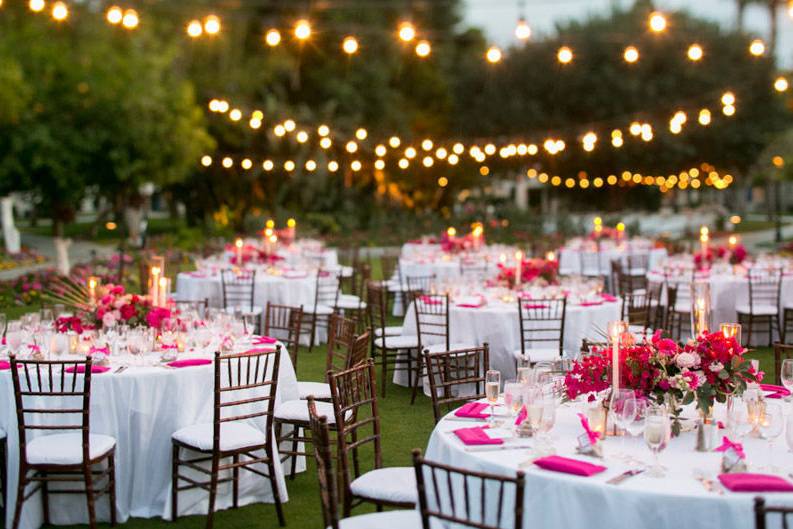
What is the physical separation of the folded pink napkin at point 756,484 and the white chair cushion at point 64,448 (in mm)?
3582

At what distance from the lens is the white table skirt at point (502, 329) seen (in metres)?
9.55

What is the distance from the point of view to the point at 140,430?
20.1ft

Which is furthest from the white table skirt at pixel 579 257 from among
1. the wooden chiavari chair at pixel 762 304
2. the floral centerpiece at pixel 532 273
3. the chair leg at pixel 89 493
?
the chair leg at pixel 89 493

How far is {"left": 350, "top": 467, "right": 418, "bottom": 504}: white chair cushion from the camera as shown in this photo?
475cm

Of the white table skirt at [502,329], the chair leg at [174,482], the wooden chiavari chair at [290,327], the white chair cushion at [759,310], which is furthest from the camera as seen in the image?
the white chair cushion at [759,310]

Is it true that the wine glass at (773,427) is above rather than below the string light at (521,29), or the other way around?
below

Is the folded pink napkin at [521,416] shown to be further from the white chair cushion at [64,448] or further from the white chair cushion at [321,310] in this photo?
the white chair cushion at [321,310]

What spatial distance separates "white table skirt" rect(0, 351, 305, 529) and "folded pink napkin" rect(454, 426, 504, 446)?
1998 mm

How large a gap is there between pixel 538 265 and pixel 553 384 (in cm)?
571

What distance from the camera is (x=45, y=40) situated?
22.5 meters

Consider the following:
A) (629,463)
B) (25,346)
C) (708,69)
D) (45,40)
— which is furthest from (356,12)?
(629,463)

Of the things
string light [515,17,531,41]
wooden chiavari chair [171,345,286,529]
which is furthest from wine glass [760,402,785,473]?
string light [515,17,531,41]

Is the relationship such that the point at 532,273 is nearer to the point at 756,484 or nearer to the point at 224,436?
the point at 224,436

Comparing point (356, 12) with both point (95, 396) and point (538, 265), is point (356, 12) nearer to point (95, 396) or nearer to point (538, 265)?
point (538, 265)
